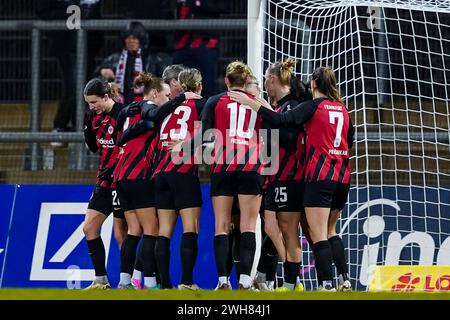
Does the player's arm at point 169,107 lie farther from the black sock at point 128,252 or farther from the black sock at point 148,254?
the black sock at point 128,252

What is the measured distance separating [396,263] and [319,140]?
2.63 meters

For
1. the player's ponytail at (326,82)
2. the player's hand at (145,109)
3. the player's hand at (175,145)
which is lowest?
the player's hand at (175,145)

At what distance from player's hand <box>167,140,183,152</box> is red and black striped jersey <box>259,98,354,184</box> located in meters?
0.72

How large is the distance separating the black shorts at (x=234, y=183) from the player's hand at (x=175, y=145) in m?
0.40

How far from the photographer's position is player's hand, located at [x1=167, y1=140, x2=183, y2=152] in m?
9.16

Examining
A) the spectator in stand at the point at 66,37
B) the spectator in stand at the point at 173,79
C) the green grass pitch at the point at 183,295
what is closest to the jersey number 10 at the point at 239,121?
the spectator in stand at the point at 173,79

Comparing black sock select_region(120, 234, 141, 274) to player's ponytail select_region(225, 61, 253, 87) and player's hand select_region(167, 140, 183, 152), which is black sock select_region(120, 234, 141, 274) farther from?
player's ponytail select_region(225, 61, 253, 87)

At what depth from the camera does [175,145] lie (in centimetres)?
919

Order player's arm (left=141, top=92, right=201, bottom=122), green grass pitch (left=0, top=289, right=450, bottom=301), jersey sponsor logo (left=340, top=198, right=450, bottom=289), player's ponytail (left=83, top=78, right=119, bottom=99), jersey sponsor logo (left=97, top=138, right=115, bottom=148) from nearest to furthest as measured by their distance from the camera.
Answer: green grass pitch (left=0, top=289, right=450, bottom=301), player's arm (left=141, top=92, right=201, bottom=122), player's ponytail (left=83, top=78, right=119, bottom=99), jersey sponsor logo (left=97, top=138, right=115, bottom=148), jersey sponsor logo (left=340, top=198, right=450, bottom=289)

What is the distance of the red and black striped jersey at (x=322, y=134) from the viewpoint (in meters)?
8.96

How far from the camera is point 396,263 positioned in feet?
36.8

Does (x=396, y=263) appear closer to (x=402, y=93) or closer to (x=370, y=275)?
(x=370, y=275)

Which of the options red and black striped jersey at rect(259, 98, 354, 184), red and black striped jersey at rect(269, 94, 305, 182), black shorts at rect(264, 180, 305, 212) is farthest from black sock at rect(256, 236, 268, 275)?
red and black striped jersey at rect(259, 98, 354, 184)

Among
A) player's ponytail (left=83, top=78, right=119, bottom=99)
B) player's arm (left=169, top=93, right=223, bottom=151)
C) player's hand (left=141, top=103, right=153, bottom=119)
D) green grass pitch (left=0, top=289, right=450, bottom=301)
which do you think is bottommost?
green grass pitch (left=0, top=289, right=450, bottom=301)
